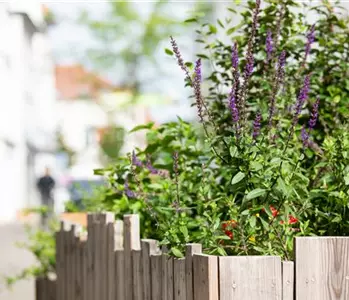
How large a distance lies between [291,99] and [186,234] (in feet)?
A: 3.52

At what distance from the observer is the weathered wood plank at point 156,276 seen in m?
4.05

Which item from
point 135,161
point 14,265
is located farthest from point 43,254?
point 14,265

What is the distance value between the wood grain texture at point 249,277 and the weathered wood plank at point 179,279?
0.34 m

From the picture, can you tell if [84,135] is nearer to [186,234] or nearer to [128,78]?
[128,78]

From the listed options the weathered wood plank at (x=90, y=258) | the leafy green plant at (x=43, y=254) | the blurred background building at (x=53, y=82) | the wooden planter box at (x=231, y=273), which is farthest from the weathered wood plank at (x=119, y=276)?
the blurred background building at (x=53, y=82)

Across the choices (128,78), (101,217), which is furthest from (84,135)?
(101,217)

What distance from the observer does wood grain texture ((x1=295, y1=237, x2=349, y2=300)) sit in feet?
11.2

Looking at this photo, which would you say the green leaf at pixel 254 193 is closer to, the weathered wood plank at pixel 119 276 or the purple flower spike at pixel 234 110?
the purple flower spike at pixel 234 110

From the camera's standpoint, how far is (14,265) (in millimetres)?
15586

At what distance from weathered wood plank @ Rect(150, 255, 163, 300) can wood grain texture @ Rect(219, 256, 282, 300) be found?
27.2 inches

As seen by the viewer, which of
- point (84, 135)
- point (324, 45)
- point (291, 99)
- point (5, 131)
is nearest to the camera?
point (291, 99)

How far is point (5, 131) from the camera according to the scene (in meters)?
40.5

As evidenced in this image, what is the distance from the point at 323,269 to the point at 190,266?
457 millimetres

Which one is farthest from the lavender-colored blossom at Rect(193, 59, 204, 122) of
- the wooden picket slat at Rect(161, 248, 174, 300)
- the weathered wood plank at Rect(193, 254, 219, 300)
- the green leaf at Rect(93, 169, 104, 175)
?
the green leaf at Rect(93, 169, 104, 175)
